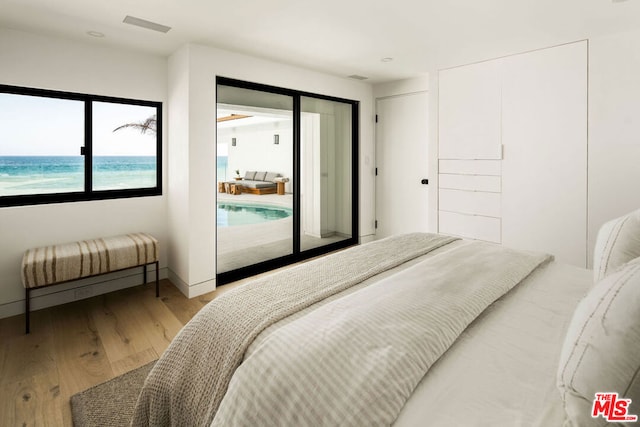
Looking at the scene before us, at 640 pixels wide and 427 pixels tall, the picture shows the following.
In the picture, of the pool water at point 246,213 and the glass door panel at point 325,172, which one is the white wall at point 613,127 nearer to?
the glass door panel at point 325,172

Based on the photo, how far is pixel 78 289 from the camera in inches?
134

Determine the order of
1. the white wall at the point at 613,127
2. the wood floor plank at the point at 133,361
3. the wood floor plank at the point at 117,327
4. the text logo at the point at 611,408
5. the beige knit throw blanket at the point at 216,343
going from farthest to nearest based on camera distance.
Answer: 1. the white wall at the point at 613,127
2. the wood floor plank at the point at 117,327
3. the wood floor plank at the point at 133,361
4. the beige knit throw blanket at the point at 216,343
5. the text logo at the point at 611,408

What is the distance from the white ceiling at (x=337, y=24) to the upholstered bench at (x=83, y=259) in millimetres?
1842

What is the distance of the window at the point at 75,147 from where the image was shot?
10.0 feet

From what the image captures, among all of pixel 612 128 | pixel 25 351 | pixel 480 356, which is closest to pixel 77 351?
pixel 25 351

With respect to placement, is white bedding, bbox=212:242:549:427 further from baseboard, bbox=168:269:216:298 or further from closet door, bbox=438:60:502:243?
closet door, bbox=438:60:502:243

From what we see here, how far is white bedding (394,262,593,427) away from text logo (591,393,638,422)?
13 centimetres

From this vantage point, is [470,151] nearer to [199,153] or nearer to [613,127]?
[613,127]

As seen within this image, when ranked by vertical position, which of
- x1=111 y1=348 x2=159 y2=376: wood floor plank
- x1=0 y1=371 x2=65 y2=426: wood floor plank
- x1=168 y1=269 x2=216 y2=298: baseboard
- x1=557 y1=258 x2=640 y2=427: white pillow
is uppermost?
x1=557 y1=258 x2=640 y2=427: white pillow

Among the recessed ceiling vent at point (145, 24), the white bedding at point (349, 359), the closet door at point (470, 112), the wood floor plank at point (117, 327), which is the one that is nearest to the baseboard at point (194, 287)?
the wood floor plank at point (117, 327)

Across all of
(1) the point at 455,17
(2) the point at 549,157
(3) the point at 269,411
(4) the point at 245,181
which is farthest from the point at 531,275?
(4) the point at 245,181

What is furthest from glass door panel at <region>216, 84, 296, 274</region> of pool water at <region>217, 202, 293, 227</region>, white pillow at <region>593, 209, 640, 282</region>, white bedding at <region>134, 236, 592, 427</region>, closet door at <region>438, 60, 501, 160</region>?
white pillow at <region>593, 209, 640, 282</region>

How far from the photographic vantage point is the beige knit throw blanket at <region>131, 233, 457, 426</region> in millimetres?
1183

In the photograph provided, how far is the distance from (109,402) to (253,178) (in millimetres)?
2792
